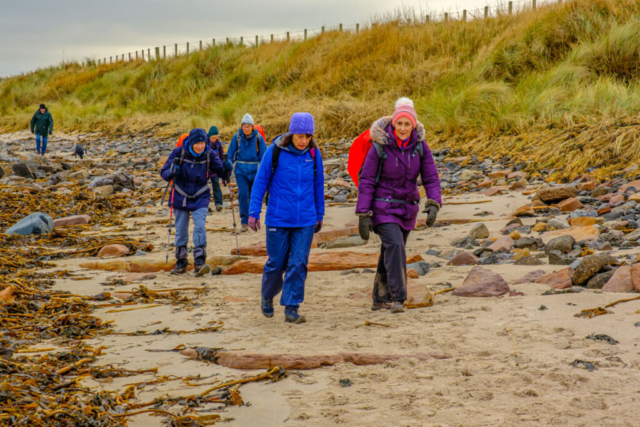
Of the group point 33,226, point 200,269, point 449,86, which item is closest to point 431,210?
point 200,269

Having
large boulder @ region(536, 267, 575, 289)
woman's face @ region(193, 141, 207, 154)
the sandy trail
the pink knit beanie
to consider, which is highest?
the pink knit beanie

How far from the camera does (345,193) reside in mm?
12805

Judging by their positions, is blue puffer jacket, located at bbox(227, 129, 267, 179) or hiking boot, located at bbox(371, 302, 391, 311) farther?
blue puffer jacket, located at bbox(227, 129, 267, 179)

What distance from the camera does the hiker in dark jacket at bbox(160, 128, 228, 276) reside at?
7.52 m

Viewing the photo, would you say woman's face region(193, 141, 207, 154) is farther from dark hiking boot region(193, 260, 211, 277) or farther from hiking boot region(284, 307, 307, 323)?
hiking boot region(284, 307, 307, 323)

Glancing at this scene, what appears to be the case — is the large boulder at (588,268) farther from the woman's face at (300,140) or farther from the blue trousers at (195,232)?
the blue trousers at (195,232)

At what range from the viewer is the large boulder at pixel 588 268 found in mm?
5348

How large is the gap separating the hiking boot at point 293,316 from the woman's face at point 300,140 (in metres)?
1.37

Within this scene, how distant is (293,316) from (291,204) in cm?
94

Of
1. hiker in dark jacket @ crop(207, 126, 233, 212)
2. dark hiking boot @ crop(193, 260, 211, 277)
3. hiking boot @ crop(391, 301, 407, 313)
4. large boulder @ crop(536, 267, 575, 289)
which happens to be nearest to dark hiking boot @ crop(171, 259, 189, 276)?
dark hiking boot @ crop(193, 260, 211, 277)

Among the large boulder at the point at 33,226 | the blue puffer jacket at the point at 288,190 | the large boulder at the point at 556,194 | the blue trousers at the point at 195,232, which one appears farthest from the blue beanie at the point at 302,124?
the large boulder at the point at 33,226

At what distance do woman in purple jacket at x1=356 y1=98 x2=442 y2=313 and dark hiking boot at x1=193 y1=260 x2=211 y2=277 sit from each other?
9.01 ft

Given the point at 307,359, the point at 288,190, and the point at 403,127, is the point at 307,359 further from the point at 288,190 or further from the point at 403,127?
the point at 403,127

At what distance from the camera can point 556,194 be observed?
30.6ft
